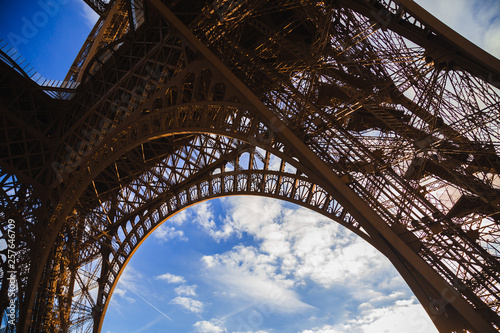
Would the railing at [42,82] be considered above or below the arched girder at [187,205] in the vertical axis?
above

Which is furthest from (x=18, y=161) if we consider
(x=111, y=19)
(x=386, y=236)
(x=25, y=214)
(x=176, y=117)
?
(x=386, y=236)

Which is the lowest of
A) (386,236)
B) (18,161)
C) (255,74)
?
(386,236)

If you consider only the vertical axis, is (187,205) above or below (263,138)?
above

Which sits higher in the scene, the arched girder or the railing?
the railing

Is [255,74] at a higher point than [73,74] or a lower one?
lower

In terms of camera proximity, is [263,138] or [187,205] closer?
[263,138]

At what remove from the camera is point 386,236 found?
6.31 m

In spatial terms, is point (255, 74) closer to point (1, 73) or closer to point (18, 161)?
point (1, 73)

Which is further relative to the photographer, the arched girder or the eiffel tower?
the arched girder

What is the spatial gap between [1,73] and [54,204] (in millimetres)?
6435

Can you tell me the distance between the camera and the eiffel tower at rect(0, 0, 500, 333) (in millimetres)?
7188

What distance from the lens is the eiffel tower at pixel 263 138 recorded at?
7.19 meters

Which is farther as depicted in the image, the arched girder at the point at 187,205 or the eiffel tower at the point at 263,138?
the arched girder at the point at 187,205

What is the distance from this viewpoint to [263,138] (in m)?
9.00
